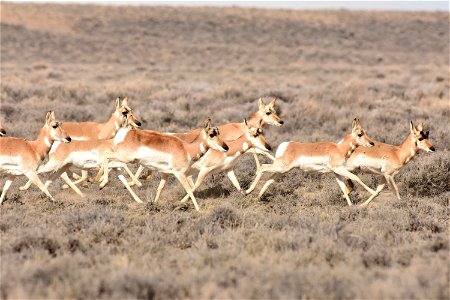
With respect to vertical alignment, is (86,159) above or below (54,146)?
below

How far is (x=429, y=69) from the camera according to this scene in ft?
131

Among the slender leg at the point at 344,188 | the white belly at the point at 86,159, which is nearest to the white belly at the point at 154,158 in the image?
the white belly at the point at 86,159

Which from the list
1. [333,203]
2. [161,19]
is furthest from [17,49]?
[333,203]

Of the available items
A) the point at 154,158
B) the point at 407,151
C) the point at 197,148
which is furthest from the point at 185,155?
the point at 407,151

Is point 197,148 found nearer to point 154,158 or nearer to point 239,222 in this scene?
point 154,158

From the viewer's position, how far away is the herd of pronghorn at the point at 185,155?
9984 millimetres

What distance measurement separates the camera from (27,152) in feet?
32.1

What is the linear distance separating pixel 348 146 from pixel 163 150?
3392 mm

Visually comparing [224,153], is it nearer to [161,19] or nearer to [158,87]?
[158,87]

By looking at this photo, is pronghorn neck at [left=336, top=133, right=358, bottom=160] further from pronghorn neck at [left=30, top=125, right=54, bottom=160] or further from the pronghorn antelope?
pronghorn neck at [left=30, top=125, right=54, bottom=160]

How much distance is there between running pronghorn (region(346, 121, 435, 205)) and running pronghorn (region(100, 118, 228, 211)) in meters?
2.58

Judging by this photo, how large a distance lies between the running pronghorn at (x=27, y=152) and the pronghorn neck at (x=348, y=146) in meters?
4.86

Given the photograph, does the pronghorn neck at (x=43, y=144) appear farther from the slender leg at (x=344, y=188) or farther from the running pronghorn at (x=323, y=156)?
the slender leg at (x=344, y=188)

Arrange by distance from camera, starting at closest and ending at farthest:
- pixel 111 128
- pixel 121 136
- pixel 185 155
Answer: pixel 185 155
pixel 121 136
pixel 111 128
